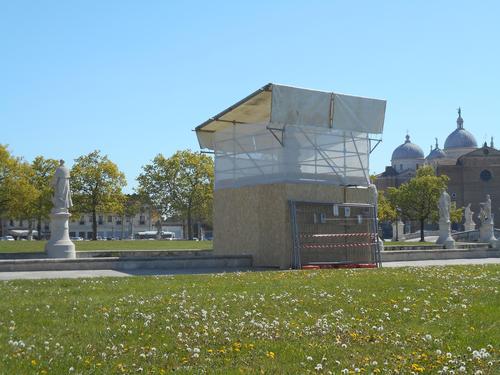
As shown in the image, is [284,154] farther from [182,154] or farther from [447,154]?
[447,154]

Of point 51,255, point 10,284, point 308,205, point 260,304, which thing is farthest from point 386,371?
point 51,255

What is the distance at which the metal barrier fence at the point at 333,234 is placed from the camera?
906 inches

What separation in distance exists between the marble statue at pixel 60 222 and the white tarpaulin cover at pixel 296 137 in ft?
20.0

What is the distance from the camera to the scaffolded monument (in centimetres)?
2298

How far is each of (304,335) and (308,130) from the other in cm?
1624

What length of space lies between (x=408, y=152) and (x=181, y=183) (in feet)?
269

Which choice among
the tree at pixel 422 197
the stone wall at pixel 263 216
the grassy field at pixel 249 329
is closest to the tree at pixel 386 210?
the tree at pixel 422 197

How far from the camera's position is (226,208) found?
25.6 metres

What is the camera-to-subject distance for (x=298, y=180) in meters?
23.3

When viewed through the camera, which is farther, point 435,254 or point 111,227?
point 111,227

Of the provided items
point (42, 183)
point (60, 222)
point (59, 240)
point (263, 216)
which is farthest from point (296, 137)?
point (42, 183)

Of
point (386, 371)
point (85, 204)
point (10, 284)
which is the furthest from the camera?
point (85, 204)

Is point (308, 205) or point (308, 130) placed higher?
point (308, 130)

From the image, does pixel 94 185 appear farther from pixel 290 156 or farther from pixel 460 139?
pixel 460 139
